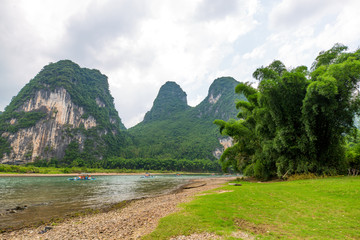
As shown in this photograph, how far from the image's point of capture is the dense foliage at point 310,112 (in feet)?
50.5

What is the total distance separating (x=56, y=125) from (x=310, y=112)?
14654cm

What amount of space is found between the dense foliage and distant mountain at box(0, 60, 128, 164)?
12102cm

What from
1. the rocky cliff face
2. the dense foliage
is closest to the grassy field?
the dense foliage

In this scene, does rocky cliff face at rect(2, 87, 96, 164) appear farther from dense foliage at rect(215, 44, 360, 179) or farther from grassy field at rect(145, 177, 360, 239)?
grassy field at rect(145, 177, 360, 239)

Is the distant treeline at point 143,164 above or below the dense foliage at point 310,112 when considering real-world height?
below

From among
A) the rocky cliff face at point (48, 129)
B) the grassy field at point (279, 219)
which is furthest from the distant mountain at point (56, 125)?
the grassy field at point (279, 219)

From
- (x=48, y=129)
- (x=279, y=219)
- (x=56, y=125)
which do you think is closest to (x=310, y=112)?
(x=279, y=219)

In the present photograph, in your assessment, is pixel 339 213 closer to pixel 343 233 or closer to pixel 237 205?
pixel 343 233

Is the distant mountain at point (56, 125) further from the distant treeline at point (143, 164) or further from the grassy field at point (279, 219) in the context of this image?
the grassy field at point (279, 219)

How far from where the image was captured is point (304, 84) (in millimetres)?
17391

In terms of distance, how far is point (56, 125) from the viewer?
126812 millimetres

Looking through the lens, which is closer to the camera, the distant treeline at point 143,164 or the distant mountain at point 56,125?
the distant treeline at point 143,164

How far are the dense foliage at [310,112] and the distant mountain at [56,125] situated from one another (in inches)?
4765

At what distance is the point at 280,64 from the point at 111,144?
5962 inches
